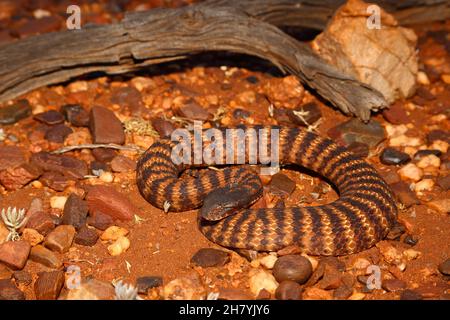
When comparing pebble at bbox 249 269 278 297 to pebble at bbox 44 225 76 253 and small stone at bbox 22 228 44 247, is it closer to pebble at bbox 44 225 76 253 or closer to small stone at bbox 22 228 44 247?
pebble at bbox 44 225 76 253

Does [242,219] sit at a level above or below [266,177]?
below

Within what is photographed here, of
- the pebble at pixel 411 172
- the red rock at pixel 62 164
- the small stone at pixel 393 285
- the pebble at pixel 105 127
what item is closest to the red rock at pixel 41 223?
the red rock at pixel 62 164

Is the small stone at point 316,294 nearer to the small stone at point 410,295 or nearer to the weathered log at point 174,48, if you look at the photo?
the small stone at point 410,295

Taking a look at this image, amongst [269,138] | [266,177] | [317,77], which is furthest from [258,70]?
[266,177]

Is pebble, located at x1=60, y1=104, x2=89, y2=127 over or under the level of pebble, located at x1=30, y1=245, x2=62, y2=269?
over

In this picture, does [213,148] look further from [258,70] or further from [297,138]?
[258,70]

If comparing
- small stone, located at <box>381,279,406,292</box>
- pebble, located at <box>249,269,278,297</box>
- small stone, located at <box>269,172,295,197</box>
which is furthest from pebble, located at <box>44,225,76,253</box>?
small stone, located at <box>381,279,406,292</box>
